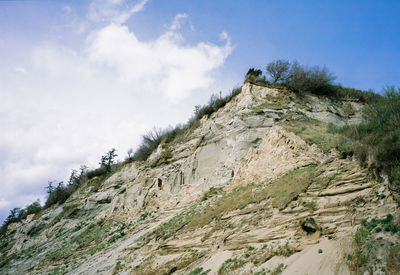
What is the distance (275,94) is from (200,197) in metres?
13.9

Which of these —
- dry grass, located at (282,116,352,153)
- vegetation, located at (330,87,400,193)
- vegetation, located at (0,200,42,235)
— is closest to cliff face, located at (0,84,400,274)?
dry grass, located at (282,116,352,153)

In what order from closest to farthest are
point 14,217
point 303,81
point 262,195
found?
point 262,195
point 303,81
point 14,217

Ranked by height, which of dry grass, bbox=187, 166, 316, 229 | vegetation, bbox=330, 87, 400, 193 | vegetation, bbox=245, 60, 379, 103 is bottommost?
Result: dry grass, bbox=187, 166, 316, 229

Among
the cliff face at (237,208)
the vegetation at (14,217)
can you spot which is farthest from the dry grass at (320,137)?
the vegetation at (14,217)

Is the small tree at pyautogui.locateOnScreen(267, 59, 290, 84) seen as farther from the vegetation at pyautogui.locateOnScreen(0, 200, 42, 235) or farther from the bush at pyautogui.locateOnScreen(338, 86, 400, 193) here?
the vegetation at pyautogui.locateOnScreen(0, 200, 42, 235)

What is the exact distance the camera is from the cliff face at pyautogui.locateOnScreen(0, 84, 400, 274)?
22.5ft

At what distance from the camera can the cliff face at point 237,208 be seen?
6844 millimetres

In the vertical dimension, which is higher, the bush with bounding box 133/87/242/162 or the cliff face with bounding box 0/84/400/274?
the bush with bounding box 133/87/242/162

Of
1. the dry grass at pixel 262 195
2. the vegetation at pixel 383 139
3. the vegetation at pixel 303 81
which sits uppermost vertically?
the vegetation at pixel 303 81

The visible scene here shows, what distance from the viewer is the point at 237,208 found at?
36.8 ft

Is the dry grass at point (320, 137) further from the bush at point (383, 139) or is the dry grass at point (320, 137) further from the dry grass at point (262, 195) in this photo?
the dry grass at point (262, 195)

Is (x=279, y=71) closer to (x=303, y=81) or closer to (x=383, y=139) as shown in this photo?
(x=303, y=81)

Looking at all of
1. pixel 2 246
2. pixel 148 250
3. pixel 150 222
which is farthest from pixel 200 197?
pixel 2 246

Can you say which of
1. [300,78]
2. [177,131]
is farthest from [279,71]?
[177,131]
